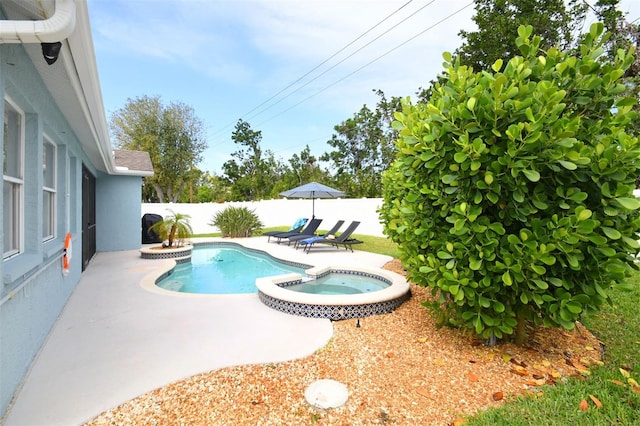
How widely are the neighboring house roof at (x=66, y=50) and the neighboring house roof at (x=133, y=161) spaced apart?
699 centimetres

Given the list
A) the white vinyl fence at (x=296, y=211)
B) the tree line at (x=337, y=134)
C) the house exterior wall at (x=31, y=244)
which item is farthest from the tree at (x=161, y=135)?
the house exterior wall at (x=31, y=244)

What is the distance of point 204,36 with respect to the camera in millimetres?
A: 16125

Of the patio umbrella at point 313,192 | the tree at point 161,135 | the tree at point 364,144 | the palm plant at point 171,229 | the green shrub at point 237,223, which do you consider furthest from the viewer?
the tree at point 364,144

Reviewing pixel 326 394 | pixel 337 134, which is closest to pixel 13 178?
pixel 326 394

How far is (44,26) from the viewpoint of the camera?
7.18ft

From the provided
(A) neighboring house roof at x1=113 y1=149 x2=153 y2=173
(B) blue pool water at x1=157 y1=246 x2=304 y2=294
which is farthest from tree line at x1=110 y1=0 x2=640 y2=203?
(A) neighboring house roof at x1=113 y1=149 x2=153 y2=173

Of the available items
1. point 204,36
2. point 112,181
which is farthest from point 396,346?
point 204,36

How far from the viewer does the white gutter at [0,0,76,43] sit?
7.15 ft

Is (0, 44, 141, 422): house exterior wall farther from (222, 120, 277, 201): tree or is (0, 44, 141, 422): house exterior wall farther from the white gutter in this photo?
(222, 120, 277, 201): tree

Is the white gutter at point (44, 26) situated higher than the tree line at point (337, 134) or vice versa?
the tree line at point (337, 134)

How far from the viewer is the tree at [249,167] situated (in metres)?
38.0

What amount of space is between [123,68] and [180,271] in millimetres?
15331

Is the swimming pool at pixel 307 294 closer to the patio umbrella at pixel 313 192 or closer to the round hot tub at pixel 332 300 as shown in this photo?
the round hot tub at pixel 332 300

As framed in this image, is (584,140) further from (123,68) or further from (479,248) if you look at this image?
(123,68)
